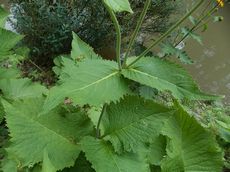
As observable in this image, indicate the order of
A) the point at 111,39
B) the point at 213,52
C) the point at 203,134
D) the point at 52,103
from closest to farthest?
the point at 52,103
the point at 203,134
the point at 111,39
the point at 213,52

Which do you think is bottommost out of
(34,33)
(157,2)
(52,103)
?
(52,103)

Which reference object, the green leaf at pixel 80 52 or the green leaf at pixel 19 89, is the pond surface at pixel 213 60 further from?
the green leaf at pixel 80 52

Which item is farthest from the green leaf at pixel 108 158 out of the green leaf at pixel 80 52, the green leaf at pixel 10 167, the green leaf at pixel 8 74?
the green leaf at pixel 8 74

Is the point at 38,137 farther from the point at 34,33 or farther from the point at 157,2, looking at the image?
the point at 157,2

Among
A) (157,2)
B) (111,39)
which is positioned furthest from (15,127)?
(157,2)

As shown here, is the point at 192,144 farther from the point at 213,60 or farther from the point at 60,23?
the point at 213,60

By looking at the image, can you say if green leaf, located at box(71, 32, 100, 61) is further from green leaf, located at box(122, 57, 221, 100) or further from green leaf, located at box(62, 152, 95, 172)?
green leaf, located at box(62, 152, 95, 172)
